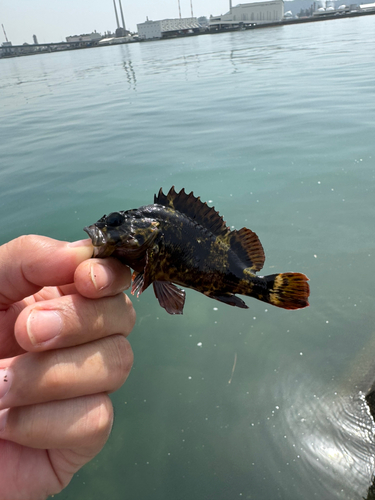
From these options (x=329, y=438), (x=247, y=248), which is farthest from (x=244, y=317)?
(x=247, y=248)

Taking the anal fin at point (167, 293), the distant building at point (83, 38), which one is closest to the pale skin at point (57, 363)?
the anal fin at point (167, 293)

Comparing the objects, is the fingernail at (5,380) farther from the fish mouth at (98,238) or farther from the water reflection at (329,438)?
the water reflection at (329,438)

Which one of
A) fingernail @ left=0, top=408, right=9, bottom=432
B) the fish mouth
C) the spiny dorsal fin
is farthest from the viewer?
the spiny dorsal fin

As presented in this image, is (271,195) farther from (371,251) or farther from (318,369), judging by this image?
(318,369)

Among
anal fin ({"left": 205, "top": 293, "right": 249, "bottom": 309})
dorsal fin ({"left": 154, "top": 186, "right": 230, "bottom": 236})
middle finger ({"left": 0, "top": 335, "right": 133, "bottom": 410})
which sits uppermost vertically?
dorsal fin ({"left": 154, "top": 186, "right": 230, "bottom": 236})

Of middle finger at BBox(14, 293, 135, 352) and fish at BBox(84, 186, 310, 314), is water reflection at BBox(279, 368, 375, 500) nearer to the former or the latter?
fish at BBox(84, 186, 310, 314)

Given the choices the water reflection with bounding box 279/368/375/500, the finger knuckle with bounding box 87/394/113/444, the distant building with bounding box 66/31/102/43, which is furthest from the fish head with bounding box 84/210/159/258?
the distant building with bounding box 66/31/102/43

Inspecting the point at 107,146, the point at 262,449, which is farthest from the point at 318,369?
the point at 107,146
